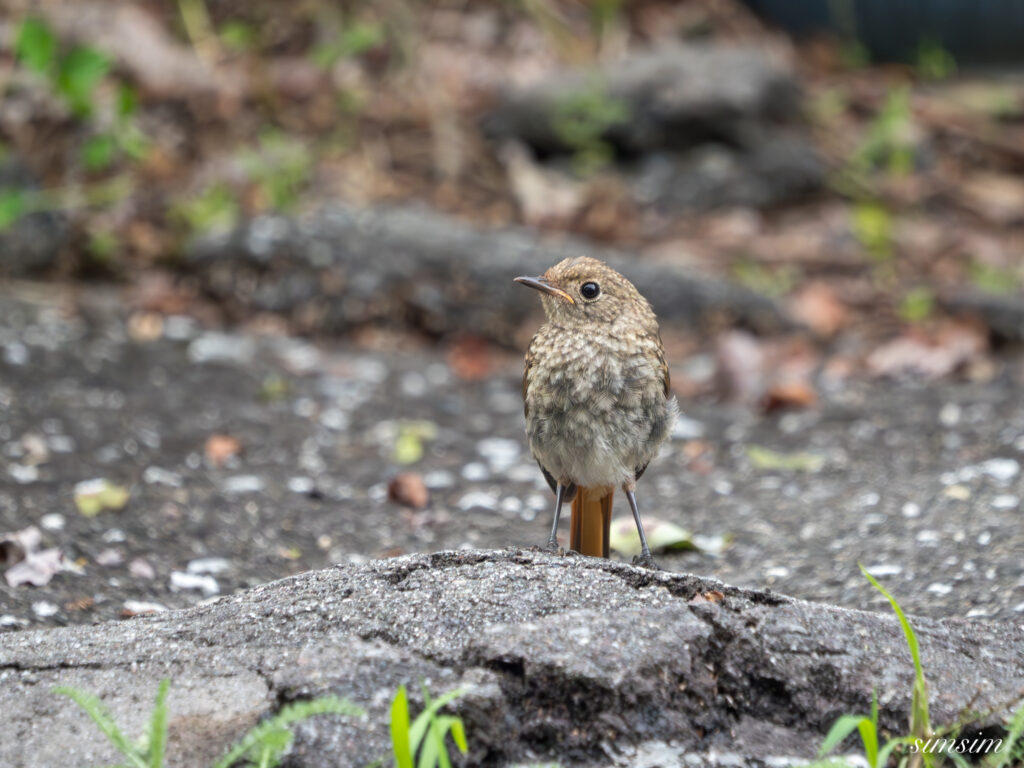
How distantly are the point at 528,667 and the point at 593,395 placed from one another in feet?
4.15

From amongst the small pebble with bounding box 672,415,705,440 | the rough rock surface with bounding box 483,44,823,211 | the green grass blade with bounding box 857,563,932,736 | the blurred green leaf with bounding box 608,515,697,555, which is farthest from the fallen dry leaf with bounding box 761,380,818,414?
the green grass blade with bounding box 857,563,932,736

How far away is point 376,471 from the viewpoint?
5402mm

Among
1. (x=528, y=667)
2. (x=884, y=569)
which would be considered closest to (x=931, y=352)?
(x=884, y=569)

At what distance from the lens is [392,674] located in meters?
2.49

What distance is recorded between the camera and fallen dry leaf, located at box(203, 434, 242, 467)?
17.2 feet

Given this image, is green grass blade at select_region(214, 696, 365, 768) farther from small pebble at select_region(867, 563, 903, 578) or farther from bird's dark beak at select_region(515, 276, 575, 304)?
small pebble at select_region(867, 563, 903, 578)

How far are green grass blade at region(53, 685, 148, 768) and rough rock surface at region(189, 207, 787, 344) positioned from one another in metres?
4.70

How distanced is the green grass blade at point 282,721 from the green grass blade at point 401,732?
0.10 m

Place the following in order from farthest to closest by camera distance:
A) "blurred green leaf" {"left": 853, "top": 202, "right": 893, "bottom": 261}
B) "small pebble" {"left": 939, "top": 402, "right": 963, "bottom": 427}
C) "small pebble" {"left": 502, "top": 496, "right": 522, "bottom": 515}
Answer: "blurred green leaf" {"left": 853, "top": 202, "right": 893, "bottom": 261}, "small pebble" {"left": 939, "top": 402, "right": 963, "bottom": 427}, "small pebble" {"left": 502, "top": 496, "right": 522, "bottom": 515}

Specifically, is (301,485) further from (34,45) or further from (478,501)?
(34,45)

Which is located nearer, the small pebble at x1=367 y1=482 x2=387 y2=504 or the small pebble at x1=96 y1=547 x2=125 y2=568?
the small pebble at x1=96 y1=547 x2=125 y2=568

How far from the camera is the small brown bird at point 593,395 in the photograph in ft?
11.9

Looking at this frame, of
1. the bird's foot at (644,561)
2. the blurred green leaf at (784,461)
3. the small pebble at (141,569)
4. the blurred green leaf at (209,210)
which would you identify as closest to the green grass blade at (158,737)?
the bird's foot at (644,561)

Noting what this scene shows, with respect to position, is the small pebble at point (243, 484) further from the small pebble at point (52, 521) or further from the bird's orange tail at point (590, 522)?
the bird's orange tail at point (590, 522)
